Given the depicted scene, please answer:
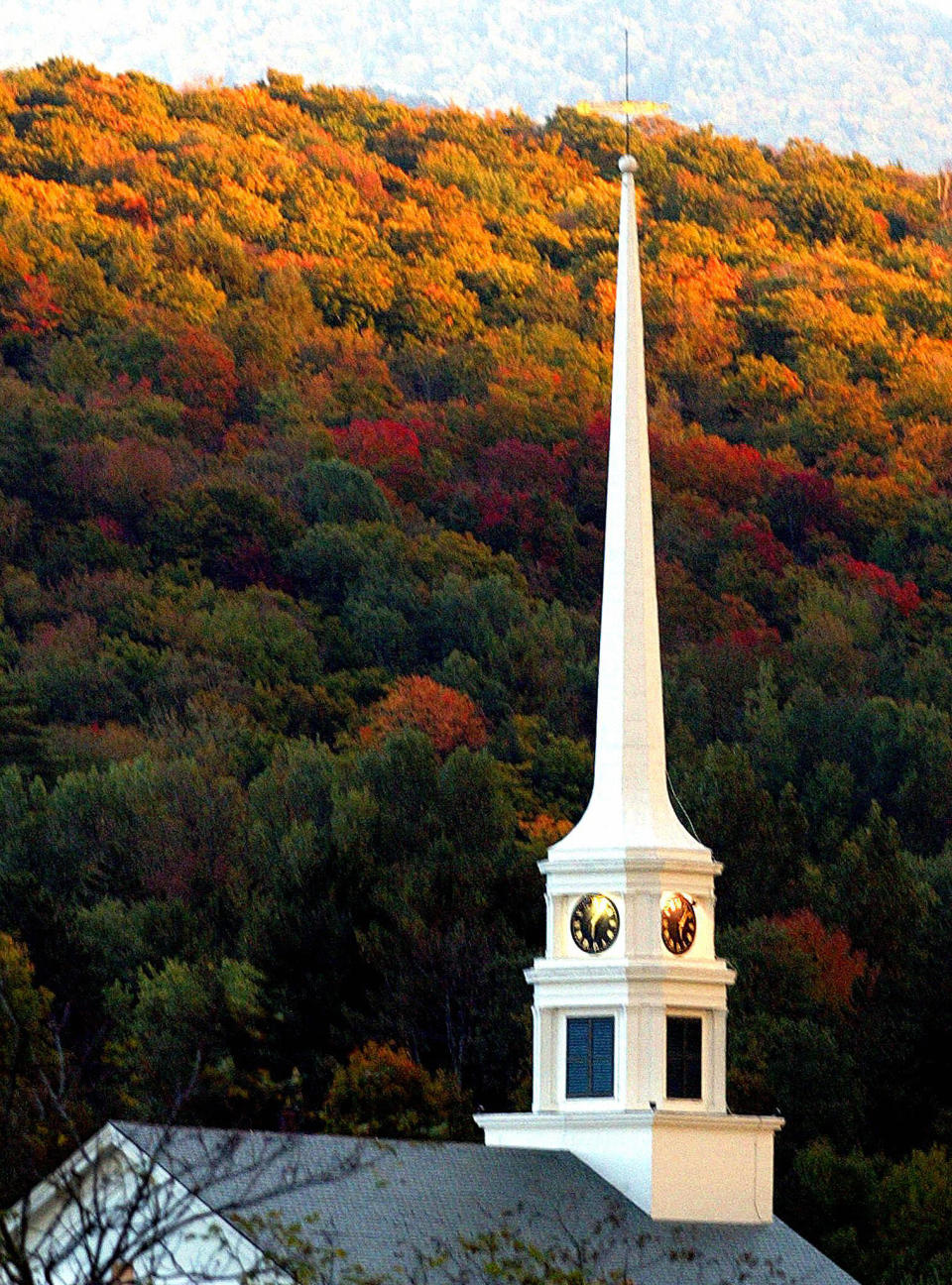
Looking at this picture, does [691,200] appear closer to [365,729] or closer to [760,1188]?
[365,729]

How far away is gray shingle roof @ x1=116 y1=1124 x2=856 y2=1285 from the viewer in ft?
121

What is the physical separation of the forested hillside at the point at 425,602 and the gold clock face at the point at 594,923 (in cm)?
566

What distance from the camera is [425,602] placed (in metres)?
119

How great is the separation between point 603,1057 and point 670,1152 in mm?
1572

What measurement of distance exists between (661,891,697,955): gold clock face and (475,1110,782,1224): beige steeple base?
220cm

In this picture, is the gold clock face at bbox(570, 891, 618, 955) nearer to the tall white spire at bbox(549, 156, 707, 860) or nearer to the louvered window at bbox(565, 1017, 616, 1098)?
the tall white spire at bbox(549, 156, 707, 860)

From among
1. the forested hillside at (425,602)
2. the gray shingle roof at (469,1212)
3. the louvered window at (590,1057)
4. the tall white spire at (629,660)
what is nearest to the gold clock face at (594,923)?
the tall white spire at (629,660)

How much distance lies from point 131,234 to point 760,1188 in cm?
11793

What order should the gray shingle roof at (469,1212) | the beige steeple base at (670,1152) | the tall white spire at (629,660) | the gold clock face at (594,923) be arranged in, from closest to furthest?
the gray shingle roof at (469,1212), the beige steeple base at (670,1152), the gold clock face at (594,923), the tall white spire at (629,660)

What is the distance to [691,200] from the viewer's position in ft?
563

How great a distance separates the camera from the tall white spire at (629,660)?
4419 centimetres

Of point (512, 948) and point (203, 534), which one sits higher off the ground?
point (203, 534)

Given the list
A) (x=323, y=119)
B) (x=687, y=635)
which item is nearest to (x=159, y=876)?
(x=687, y=635)

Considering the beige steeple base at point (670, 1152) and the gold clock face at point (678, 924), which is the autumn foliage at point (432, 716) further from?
the beige steeple base at point (670, 1152)
